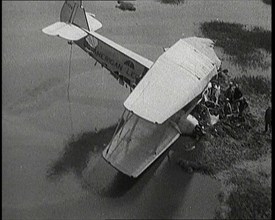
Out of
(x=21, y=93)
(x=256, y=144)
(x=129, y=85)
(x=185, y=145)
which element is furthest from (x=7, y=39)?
(x=256, y=144)

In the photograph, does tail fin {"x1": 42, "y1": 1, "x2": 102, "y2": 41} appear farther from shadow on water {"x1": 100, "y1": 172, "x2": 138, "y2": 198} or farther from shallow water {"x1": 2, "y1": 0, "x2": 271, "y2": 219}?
shadow on water {"x1": 100, "y1": 172, "x2": 138, "y2": 198}

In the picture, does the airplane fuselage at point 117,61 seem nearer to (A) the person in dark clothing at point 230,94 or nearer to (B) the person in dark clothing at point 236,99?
(A) the person in dark clothing at point 230,94

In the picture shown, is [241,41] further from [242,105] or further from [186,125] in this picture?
[186,125]

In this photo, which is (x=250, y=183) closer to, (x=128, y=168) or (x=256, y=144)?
(x=256, y=144)

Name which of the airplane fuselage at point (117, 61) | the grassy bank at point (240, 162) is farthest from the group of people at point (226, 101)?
the airplane fuselage at point (117, 61)

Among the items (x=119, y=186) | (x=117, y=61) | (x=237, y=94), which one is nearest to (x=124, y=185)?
(x=119, y=186)

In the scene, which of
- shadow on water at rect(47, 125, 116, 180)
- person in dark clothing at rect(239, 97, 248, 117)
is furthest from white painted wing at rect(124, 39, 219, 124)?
shadow on water at rect(47, 125, 116, 180)
